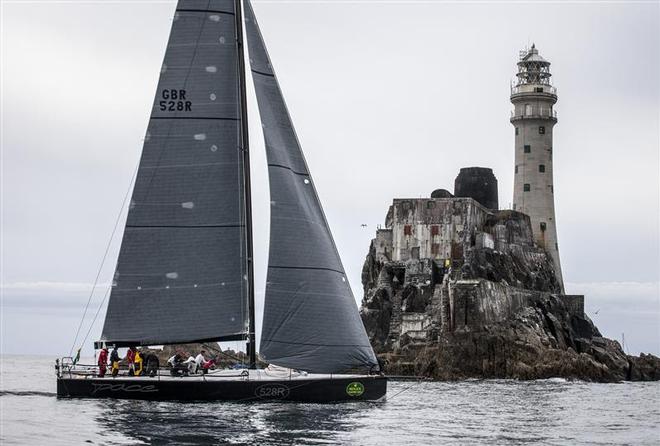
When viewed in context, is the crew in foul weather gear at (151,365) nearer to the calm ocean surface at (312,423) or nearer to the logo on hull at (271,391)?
the calm ocean surface at (312,423)

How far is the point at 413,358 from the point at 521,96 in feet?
90.0

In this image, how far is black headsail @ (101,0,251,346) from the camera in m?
29.2

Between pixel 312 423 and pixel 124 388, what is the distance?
18.8 ft

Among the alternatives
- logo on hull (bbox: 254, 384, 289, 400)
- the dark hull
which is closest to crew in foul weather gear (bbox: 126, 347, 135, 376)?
the dark hull

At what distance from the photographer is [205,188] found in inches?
1162

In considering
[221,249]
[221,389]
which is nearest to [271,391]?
[221,389]

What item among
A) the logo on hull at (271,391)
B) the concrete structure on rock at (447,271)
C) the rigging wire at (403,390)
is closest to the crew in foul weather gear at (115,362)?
the logo on hull at (271,391)

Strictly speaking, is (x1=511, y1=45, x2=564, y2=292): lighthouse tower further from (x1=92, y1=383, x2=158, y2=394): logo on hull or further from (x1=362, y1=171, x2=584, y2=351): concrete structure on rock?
(x1=92, y1=383, x2=158, y2=394): logo on hull

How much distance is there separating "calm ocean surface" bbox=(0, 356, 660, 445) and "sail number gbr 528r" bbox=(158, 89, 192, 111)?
25.5 feet

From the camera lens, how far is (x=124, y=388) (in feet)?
94.2

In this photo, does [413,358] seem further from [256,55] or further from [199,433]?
[199,433]

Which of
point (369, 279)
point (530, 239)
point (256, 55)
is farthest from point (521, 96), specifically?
point (256, 55)

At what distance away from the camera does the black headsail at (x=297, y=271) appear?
28.7 m

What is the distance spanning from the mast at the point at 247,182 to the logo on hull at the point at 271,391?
0.94 m
